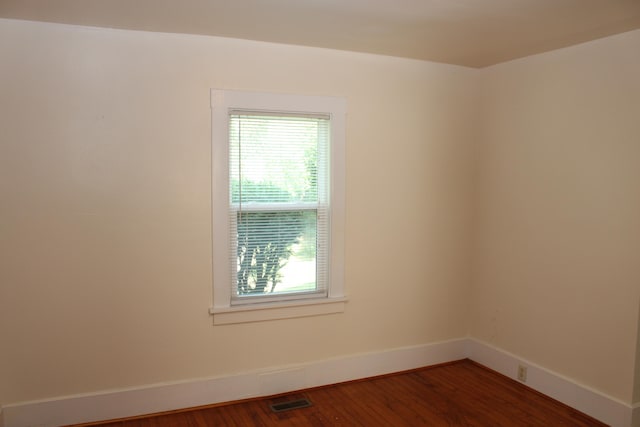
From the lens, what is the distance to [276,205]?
3.31 m

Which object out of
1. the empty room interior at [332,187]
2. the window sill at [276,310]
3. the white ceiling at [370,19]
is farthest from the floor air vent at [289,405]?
the white ceiling at [370,19]

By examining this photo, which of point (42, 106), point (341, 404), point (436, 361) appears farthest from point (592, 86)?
point (42, 106)

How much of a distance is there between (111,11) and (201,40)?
2.02ft

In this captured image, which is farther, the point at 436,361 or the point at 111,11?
the point at 436,361

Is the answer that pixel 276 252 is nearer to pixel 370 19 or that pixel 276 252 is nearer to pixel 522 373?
pixel 370 19

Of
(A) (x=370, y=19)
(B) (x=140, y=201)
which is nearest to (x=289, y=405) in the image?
(B) (x=140, y=201)

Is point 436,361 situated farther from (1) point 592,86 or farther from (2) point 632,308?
(1) point 592,86

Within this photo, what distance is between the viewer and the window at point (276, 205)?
3160mm

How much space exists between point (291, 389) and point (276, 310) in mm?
594

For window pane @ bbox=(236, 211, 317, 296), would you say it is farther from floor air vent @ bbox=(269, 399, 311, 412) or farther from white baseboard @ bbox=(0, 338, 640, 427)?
floor air vent @ bbox=(269, 399, 311, 412)

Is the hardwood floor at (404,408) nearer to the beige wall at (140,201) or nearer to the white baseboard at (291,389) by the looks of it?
the white baseboard at (291,389)

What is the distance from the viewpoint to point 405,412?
3141 millimetres

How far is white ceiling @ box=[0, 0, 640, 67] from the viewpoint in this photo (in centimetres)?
239

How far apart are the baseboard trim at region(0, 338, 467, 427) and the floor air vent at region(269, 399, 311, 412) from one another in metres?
0.14
